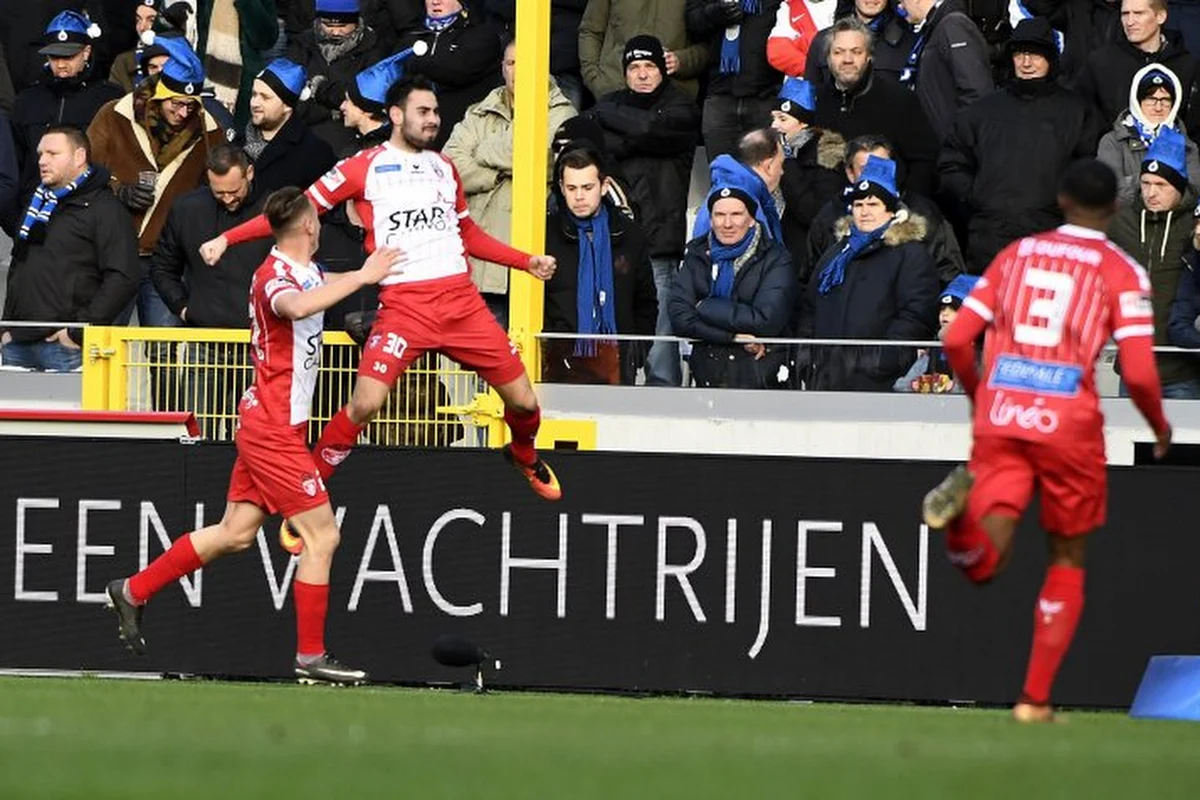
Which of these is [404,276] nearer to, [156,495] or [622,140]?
[156,495]

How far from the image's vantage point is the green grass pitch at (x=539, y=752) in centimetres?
795

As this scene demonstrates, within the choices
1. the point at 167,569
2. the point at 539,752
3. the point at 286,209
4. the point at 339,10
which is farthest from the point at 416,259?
the point at 339,10

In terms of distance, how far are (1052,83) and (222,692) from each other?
631cm

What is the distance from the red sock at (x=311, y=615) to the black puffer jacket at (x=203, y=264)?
9.67ft

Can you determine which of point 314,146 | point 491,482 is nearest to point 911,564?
point 491,482

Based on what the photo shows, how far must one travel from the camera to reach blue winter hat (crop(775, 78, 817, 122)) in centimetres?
1596

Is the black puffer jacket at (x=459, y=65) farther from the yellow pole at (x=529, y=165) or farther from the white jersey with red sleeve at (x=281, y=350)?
the white jersey with red sleeve at (x=281, y=350)

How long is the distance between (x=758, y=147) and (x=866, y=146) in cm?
62

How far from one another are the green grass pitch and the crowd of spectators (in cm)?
396

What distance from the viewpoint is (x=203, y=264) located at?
15711 mm

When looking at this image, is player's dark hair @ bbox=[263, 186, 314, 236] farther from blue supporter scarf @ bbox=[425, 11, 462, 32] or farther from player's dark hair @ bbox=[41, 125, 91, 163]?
blue supporter scarf @ bbox=[425, 11, 462, 32]

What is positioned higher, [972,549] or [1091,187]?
[1091,187]

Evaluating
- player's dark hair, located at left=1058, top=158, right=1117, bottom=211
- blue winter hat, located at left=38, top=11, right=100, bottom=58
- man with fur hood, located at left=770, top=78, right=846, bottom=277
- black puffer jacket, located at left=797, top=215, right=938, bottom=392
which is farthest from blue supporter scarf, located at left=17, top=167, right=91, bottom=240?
player's dark hair, located at left=1058, top=158, right=1117, bottom=211

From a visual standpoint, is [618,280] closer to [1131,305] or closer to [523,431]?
[523,431]
